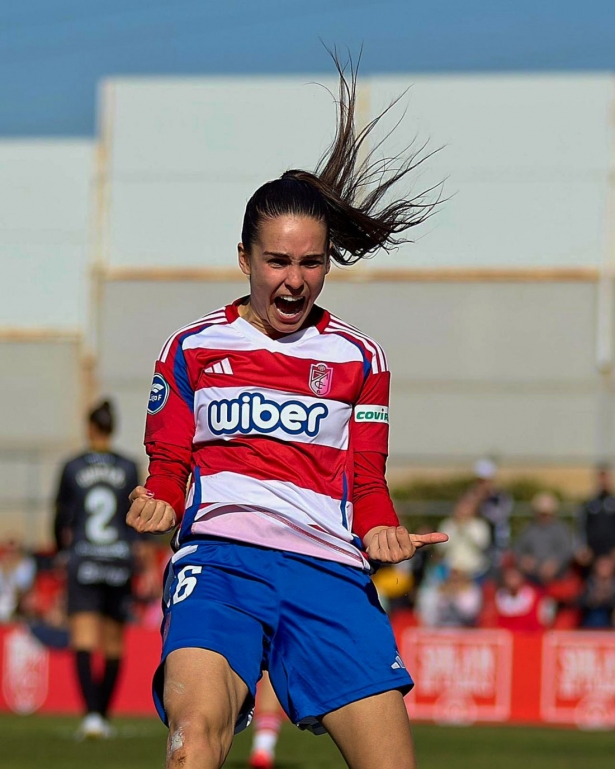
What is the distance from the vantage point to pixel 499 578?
18.0 metres

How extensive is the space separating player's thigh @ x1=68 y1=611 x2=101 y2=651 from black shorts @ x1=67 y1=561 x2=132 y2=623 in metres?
0.03

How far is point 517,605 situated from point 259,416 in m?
12.5

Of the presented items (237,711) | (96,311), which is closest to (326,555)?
(237,711)

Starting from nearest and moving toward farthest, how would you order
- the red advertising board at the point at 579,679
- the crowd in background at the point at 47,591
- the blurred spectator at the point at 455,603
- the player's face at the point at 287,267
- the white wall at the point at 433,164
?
1. the player's face at the point at 287,267
2. the red advertising board at the point at 579,679
3. the blurred spectator at the point at 455,603
4. the crowd in background at the point at 47,591
5. the white wall at the point at 433,164

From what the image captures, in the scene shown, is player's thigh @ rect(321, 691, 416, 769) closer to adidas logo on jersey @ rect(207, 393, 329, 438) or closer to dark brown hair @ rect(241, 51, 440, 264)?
adidas logo on jersey @ rect(207, 393, 329, 438)

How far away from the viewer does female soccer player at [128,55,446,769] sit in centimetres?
454

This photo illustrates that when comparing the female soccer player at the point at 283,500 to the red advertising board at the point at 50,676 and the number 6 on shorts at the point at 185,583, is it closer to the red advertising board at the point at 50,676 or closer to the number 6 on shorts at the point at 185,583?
the number 6 on shorts at the point at 185,583

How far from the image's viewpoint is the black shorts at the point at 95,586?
36.6 feet

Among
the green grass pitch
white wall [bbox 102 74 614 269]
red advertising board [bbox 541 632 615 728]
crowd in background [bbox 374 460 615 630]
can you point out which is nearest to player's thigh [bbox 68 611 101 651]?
the green grass pitch

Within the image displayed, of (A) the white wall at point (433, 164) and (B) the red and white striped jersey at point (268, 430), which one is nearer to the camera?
(B) the red and white striped jersey at point (268, 430)

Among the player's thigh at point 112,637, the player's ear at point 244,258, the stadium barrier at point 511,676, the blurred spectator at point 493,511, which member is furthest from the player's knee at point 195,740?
the blurred spectator at point 493,511

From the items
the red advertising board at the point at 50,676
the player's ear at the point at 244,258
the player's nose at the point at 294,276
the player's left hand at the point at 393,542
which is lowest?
the red advertising board at the point at 50,676

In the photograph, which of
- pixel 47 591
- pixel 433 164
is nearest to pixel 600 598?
pixel 47 591

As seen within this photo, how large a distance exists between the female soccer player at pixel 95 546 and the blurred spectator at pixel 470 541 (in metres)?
7.43
